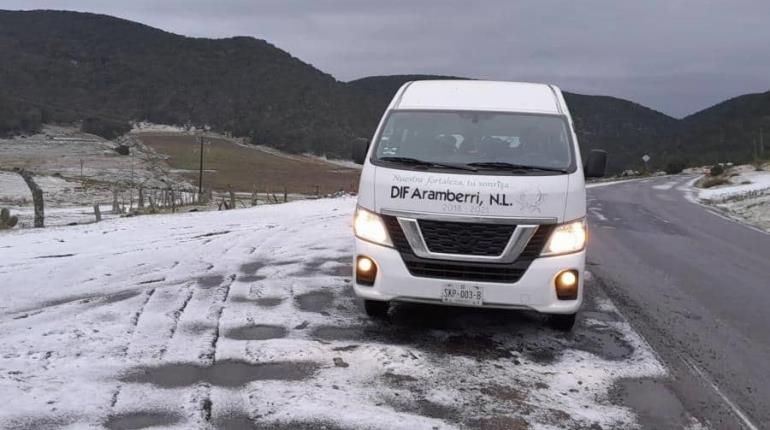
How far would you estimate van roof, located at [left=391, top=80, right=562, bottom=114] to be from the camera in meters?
6.86

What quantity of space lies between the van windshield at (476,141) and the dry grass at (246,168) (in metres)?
52.0

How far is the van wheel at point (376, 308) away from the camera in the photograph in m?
6.36

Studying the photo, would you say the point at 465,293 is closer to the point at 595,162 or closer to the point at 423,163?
the point at 423,163

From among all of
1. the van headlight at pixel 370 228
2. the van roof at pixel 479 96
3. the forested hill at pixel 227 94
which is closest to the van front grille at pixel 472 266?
the van headlight at pixel 370 228

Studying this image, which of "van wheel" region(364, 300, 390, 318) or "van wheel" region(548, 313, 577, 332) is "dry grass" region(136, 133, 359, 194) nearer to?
"van wheel" region(364, 300, 390, 318)

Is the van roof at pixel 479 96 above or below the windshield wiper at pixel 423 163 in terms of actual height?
above

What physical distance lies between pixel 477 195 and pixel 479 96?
1.90m

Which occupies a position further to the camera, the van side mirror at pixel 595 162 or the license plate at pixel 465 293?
the van side mirror at pixel 595 162

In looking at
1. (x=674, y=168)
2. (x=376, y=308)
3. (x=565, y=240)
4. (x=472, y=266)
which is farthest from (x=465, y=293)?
(x=674, y=168)

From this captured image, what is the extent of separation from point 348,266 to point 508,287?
378 centimetres

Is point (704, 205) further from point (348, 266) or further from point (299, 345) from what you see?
point (299, 345)

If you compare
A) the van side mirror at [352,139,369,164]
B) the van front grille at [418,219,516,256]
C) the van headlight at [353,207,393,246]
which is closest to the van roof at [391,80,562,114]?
the van side mirror at [352,139,369,164]

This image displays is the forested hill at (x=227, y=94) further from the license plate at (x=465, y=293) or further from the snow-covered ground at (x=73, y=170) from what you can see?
the license plate at (x=465, y=293)

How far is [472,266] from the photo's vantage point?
5566 millimetres
